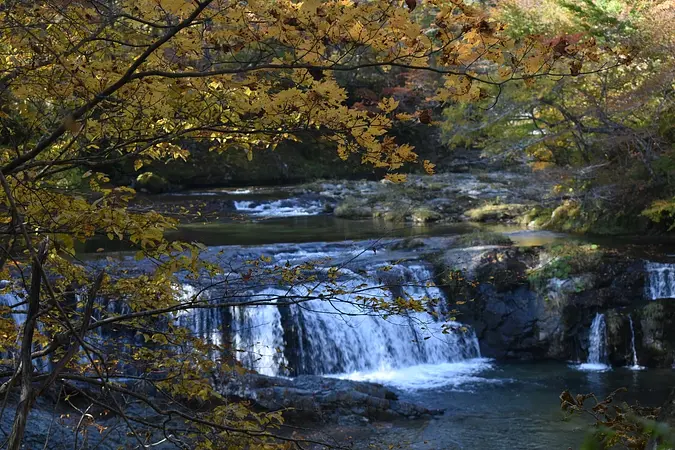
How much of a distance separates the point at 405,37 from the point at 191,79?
897 mm

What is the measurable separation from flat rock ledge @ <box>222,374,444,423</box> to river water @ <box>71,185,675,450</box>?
0.86ft

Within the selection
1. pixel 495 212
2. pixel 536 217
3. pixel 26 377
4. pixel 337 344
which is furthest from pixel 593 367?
pixel 26 377

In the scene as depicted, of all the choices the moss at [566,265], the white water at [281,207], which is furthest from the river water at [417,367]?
the white water at [281,207]

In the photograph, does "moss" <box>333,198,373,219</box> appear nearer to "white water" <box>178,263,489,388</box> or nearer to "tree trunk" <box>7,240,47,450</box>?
"white water" <box>178,263,489,388</box>

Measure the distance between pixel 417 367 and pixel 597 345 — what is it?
2868mm

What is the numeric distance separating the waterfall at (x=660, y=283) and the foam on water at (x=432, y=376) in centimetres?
294

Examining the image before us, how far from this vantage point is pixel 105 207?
2.70 m

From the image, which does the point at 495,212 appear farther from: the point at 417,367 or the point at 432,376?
the point at 432,376

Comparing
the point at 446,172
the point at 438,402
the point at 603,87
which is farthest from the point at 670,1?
the point at 446,172

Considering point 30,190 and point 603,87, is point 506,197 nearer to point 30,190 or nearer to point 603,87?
point 603,87

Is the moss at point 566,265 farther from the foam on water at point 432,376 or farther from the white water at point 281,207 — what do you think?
the white water at point 281,207

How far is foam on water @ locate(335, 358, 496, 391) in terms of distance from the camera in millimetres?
10141

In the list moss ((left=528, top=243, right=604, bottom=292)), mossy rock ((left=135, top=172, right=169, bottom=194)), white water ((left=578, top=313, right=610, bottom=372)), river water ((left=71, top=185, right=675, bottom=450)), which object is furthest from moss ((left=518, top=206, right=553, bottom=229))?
mossy rock ((left=135, top=172, right=169, bottom=194))

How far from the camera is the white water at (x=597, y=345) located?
1151cm
